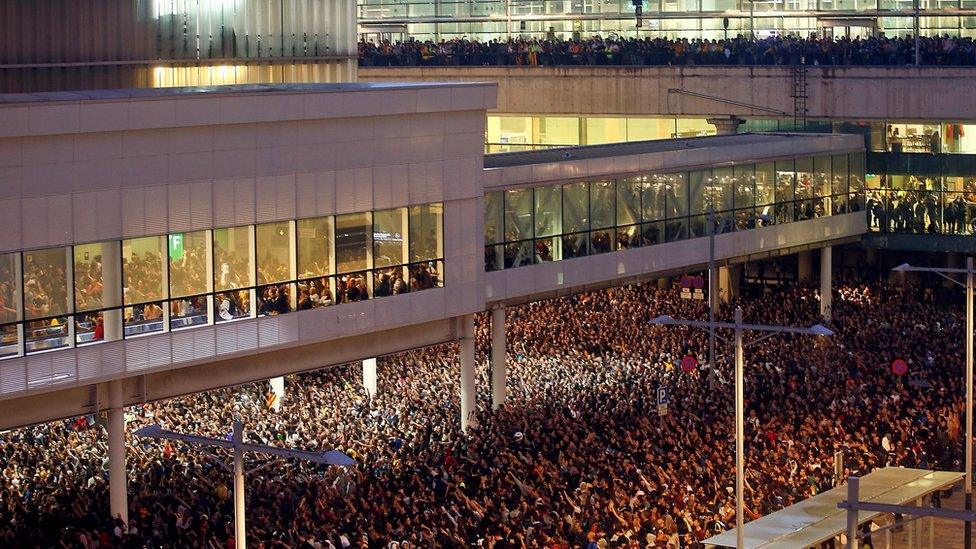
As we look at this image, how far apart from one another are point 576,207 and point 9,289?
18.9m

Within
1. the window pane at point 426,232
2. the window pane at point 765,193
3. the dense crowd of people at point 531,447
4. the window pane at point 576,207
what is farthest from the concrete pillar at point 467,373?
the window pane at point 765,193

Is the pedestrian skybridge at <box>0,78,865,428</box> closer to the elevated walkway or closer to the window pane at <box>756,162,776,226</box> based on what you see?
the elevated walkway

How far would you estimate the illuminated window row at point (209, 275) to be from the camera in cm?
3469

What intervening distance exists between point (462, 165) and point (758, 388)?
9769 millimetres

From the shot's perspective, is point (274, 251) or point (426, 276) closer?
point (274, 251)

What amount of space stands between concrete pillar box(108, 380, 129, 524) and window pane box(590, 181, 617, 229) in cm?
1718

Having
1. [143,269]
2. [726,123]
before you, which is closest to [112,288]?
[143,269]

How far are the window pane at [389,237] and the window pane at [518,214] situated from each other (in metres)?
4.83

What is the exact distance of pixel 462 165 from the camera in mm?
43812

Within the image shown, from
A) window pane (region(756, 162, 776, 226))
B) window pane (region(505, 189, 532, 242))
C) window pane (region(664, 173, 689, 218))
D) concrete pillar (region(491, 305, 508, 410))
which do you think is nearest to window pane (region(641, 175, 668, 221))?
window pane (region(664, 173, 689, 218))

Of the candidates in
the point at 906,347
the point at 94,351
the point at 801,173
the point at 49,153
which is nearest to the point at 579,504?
the point at 94,351

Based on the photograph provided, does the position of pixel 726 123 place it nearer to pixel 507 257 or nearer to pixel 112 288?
pixel 507 257

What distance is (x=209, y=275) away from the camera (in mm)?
37688

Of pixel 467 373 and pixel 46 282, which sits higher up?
pixel 46 282
